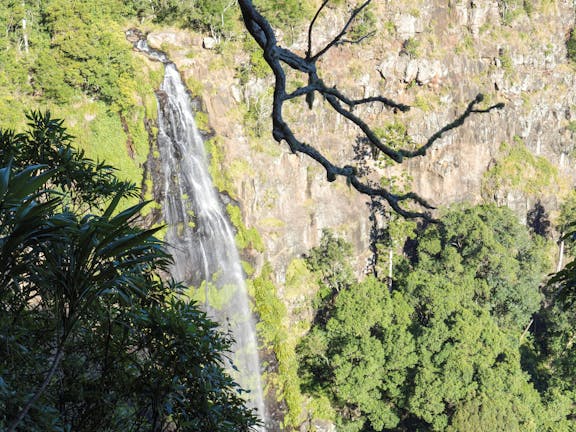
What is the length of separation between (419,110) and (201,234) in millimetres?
15884

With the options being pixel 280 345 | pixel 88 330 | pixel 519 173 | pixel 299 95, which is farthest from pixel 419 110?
pixel 299 95

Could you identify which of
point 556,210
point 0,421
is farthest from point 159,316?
point 556,210

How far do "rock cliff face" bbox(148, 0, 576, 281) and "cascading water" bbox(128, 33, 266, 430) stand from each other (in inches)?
59.8

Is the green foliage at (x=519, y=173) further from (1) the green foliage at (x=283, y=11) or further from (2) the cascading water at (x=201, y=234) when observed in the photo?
(2) the cascading water at (x=201, y=234)

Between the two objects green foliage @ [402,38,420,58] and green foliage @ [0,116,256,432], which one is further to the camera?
green foliage @ [402,38,420,58]

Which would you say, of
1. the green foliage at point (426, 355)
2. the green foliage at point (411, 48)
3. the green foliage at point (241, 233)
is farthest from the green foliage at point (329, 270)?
the green foliage at point (411, 48)

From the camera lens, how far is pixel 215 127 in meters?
24.0

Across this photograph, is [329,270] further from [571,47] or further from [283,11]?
[571,47]

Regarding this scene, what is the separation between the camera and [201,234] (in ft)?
69.5

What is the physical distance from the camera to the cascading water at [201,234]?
67.7ft

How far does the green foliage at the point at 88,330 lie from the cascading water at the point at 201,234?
15.2 metres

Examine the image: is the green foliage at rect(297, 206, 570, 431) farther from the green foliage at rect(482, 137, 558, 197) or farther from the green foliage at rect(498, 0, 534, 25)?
the green foliage at rect(498, 0, 534, 25)

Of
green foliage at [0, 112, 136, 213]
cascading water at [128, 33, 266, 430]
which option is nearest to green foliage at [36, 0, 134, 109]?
cascading water at [128, 33, 266, 430]

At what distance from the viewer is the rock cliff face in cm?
2520
